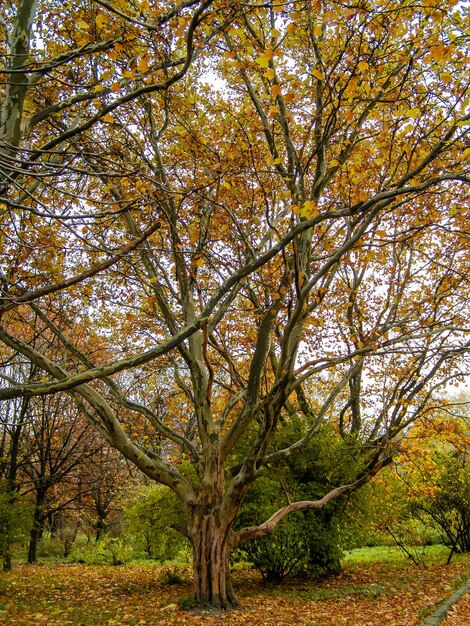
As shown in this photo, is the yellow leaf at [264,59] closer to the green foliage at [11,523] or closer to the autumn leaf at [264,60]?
the autumn leaf at [264,60]

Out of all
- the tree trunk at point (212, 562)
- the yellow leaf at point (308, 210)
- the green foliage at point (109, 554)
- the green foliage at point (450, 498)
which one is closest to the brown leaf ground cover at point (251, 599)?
the tree trunk at point (212, 562)

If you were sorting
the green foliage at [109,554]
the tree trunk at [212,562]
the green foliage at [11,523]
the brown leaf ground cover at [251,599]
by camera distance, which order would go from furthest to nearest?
the green foliage at [109,554] → the green foliage at [11,523] → the tree trunk at [212,562] → the brown leaf ground cover at [251,599]

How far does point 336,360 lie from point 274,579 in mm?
5511

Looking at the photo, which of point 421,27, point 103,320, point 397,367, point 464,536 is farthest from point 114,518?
point 421,27

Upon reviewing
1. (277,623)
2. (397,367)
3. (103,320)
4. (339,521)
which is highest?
(103,320)

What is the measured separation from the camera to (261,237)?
29.7 feet

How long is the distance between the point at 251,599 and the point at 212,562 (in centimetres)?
151

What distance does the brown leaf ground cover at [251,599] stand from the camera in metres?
5.70

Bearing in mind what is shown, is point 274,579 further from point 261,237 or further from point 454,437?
point 261,237

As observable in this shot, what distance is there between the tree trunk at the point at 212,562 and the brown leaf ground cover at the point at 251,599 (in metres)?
0.35

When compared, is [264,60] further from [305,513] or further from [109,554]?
[109,554]

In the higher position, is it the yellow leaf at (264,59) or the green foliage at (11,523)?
the yellow leaf at (264,59)

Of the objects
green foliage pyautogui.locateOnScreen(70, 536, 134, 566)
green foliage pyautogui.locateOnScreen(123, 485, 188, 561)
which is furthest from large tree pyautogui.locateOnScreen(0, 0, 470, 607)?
green foliage pyautogui.locateOnScreen(70, 536, 134, 566)

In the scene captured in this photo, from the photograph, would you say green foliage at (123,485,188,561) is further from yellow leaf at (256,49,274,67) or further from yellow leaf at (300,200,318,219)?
yellow leaf at (256,49,274,67)
